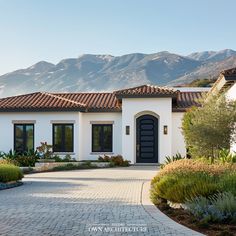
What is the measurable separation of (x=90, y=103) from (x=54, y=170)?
6.99m

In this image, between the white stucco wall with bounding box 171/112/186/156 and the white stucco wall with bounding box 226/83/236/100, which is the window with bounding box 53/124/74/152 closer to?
the white stucco wall with bounding box 171/112/186/156

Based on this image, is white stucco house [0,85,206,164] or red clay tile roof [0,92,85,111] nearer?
white stucco house [0,85,206,164]

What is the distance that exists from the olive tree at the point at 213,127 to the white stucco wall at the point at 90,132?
11.1 meters

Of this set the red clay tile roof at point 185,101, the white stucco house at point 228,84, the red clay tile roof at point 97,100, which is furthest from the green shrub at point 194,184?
the red clay tile roof at point 97,100

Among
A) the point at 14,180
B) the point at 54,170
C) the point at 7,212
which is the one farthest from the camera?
the point at 54,170

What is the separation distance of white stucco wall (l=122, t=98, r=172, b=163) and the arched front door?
1.61 ft

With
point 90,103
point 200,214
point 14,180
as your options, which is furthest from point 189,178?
point 90,103

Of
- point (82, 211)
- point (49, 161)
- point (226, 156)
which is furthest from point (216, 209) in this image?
point (49, 161)

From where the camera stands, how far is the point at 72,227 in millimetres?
8711

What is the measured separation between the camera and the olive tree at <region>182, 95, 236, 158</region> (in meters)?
17.4

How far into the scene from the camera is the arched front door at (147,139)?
28.7m

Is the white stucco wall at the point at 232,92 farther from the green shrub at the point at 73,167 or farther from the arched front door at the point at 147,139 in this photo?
the green shrub at the point at 73,167

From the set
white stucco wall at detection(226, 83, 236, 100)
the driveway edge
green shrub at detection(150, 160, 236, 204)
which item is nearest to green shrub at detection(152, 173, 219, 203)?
green shrub at detection(150, 160, 236, 204)

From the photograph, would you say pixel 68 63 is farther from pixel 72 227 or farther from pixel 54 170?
pixel 72 227
